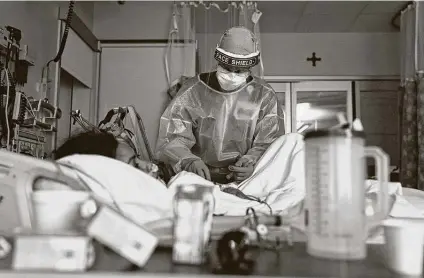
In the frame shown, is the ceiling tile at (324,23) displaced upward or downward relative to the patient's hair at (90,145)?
upward

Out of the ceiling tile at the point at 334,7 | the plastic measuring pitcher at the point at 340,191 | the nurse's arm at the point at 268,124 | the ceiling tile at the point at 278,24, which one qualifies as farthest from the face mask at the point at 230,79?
the ceiling tile at the point at 278,24

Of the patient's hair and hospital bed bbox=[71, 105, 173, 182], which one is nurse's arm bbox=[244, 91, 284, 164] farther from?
the patient's hair

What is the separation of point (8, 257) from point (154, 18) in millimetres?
3081

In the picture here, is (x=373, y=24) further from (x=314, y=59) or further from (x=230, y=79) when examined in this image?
(x=230, y=79)

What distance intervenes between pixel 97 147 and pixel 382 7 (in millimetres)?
2951

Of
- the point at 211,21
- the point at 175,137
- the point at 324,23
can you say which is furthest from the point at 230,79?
the point at 324,23

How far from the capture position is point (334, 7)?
343 cm

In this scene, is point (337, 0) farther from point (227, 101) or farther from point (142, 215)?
point (142, 215)

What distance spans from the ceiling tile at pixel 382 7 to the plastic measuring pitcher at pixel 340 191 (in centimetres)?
303

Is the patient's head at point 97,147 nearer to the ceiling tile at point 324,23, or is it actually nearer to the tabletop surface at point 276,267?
the tabletop surface at point 276,267

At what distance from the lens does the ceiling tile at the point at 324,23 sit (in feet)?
12.0

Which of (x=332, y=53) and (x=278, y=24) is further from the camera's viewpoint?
(x=332, y=53)

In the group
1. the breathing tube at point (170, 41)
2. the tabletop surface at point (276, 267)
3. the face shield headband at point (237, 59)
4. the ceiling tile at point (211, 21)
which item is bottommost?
the tabletop surface at point (276, 267)

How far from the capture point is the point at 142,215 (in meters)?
0.84
